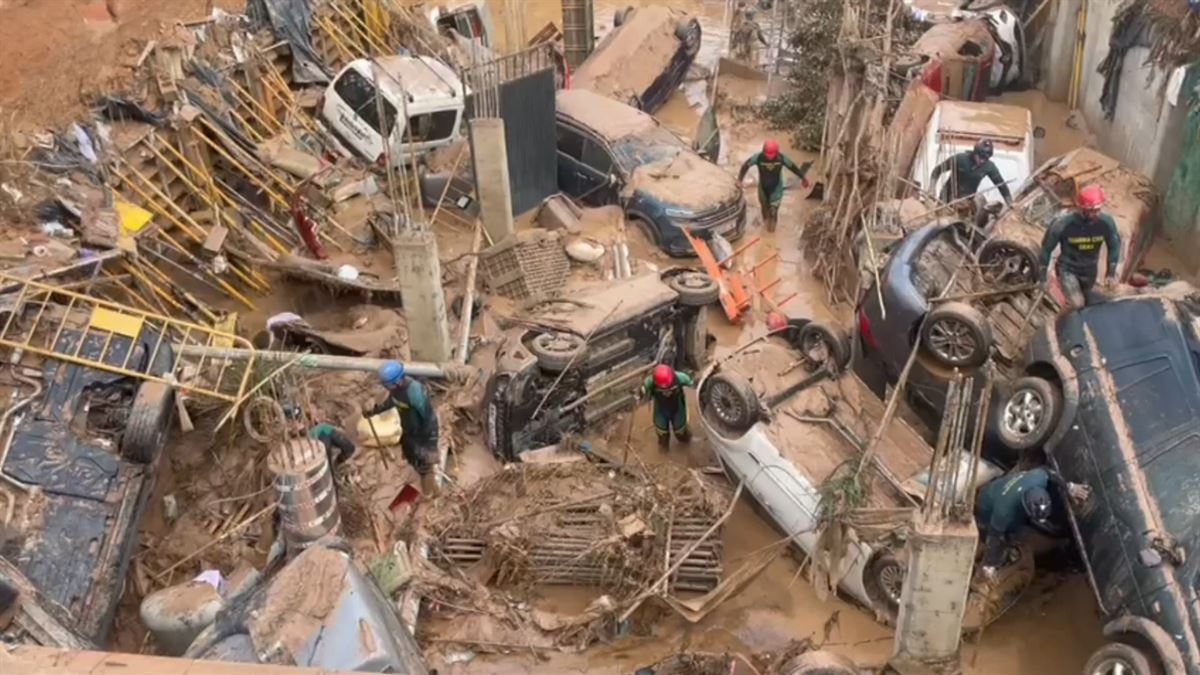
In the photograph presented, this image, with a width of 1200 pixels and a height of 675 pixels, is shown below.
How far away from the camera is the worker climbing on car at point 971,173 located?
12.2m

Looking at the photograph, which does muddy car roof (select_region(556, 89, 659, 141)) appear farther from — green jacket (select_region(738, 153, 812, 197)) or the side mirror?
the side mirror

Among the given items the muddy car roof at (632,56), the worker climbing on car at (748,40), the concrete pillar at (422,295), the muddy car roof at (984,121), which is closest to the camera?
the concrete pillar at (422,295)

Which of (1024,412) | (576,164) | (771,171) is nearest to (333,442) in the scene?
(1024,412)

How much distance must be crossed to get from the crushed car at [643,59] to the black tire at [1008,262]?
7.29 meters

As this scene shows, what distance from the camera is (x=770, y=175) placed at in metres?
13.5

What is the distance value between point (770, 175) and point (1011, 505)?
22.1 feet

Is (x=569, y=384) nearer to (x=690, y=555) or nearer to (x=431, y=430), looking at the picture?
(x=431, y=430)

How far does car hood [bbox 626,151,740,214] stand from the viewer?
13.2 meters

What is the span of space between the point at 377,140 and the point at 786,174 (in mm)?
5827

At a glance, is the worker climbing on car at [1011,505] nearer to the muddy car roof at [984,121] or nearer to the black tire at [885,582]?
the black tire at [885,582]

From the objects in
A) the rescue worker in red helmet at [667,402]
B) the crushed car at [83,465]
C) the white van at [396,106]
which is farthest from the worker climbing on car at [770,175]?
the crushed car at [83,465]

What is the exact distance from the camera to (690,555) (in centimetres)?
826

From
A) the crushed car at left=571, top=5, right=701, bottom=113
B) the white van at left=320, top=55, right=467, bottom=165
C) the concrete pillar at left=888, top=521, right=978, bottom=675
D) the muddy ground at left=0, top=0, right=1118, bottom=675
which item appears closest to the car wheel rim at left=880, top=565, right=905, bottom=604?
the muddy ground at left=0, top=0, right=1118, bottom=675

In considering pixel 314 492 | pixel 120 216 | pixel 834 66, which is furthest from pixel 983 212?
pixel 120 216
